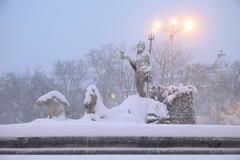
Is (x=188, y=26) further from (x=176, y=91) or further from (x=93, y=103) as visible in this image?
(x=93, y=103)

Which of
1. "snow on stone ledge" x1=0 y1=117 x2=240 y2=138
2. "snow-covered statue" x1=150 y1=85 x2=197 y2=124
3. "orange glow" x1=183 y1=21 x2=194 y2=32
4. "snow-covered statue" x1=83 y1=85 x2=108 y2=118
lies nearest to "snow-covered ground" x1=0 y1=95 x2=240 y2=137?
"snow on stone ledge" x1=0 y1=117 x2=240 y2=138

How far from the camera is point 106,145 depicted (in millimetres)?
6254

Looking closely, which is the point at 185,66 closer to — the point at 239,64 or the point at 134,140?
the point at 239,64

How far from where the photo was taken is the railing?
6.21m

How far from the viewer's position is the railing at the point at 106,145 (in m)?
6.21

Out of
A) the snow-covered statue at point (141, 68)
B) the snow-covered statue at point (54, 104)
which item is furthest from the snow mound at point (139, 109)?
the snow-covered statue at point (54, 104)

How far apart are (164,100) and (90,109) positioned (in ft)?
9.88

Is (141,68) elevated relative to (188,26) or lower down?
lower down

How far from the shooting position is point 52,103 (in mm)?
8742

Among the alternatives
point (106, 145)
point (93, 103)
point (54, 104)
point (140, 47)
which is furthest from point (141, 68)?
point (106, 145)

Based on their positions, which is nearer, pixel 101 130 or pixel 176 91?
pixel 101 130

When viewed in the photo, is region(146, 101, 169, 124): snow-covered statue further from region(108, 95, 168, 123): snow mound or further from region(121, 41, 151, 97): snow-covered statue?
region(121, 41, 151, 97): snow-covered statue
